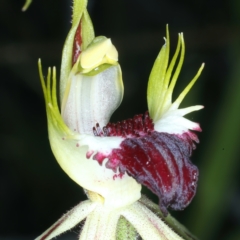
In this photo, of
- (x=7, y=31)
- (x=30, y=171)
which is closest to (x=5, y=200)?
(x=30, y=171)

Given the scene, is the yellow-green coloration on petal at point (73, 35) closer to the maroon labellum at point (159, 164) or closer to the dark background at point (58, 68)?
the maroon labellum at point (159, 164)

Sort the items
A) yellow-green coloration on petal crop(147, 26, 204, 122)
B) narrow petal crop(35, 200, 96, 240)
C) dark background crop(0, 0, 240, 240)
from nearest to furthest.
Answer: narrow petal crop(35, 200, 96, 240)
yellow-green coloration on petal crop(147, 26, 204, 122)
dark background crop(0, 0, 240, 240)

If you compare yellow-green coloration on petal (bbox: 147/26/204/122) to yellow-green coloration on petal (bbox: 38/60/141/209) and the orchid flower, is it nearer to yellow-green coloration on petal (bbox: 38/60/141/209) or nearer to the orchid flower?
the orchid flower

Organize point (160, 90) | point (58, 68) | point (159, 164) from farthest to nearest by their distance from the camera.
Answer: point (58, 68), point (160, 90), point (159, 164)

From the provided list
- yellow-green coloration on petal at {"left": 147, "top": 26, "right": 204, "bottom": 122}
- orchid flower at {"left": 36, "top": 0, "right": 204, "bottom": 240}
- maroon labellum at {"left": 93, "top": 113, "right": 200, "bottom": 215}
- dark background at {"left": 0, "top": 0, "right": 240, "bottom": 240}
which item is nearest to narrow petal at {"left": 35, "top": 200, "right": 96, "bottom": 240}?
orchid flower at {"left": 36, "top": 0, "right": 204, "bottom": 240}

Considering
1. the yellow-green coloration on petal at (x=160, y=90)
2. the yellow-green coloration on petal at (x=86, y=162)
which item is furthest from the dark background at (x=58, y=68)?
the yellow-green coloration on petal at (x=86, y=162)

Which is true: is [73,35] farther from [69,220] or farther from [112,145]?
[69,220]

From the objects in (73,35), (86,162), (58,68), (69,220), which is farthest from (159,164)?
A: (58,68)
